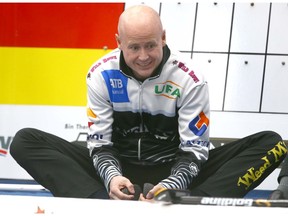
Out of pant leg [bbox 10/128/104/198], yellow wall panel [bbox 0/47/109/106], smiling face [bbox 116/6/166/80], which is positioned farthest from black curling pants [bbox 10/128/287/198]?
yellow wall panel [bbox 0/47/109/106]

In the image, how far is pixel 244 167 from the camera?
2191mm

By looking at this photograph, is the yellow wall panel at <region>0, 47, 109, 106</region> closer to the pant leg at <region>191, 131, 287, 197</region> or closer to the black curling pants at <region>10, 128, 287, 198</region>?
the black curling pants at <region>10, 128, 287, 198</region>

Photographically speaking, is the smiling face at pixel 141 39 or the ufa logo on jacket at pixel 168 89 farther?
the ufa logo on jacket at pixel 168 89

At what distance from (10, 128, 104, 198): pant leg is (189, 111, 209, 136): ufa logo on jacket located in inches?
12.4

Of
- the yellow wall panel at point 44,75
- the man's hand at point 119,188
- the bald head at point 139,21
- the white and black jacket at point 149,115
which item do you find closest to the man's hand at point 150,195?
the man's hand at point 119,188

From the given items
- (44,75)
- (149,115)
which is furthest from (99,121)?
(44,75)

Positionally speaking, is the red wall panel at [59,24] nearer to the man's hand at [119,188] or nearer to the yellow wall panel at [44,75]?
the yellow wall panel at [44,75]

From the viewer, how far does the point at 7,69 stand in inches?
120

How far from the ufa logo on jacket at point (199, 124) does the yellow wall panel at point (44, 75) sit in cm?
83

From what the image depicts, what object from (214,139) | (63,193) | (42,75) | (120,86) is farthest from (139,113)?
(42,75)

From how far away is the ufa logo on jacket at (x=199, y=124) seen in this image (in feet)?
7.30

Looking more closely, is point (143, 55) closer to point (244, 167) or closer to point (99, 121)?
point (99, 121)

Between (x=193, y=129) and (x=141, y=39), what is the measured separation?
31cm

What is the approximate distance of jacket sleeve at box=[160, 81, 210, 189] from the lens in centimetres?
220
